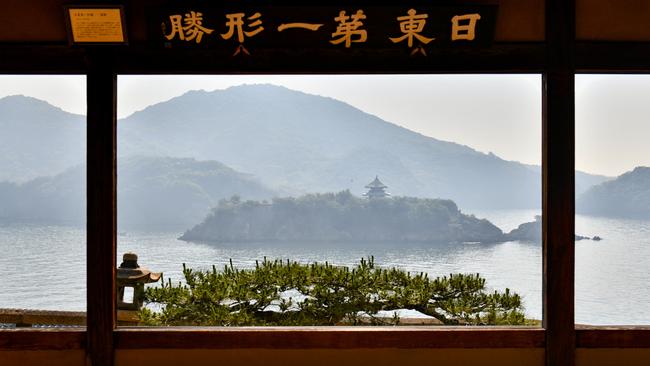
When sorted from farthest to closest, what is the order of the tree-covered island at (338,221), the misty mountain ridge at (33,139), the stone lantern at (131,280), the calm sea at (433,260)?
1. the tree-covered island at (338,221)
2. the stone lantern at (131,280)
3. the misty mountain ridge at (33,139)
4. the calm sea at (433,260)

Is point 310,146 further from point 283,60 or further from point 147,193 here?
point 283,60

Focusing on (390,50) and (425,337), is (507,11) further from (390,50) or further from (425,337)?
(425,337)

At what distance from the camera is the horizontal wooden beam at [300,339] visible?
3.14 m

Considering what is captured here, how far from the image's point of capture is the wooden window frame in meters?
3.14

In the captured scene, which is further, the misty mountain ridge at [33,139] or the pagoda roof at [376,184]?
the pagoda roof at [376,184]

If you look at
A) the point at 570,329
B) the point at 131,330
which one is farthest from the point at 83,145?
the point at 570,329

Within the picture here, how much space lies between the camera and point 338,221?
4.42 meters

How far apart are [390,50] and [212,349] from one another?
6.47ft

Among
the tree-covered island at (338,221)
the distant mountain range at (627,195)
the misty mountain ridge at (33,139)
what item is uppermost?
the misty mountain ridge at (33,139)

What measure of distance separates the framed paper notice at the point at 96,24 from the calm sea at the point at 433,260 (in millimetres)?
1101

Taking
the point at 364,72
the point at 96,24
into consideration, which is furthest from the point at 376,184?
the point at 96,24

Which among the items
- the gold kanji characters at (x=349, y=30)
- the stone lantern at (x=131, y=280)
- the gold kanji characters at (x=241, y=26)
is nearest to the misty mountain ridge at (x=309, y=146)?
the stone lantern at (x=131, y=280)

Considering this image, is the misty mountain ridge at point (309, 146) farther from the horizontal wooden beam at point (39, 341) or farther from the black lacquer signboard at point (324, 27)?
the horizontal wooden beam at point (39, 341)

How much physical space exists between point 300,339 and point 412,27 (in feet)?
6.05
